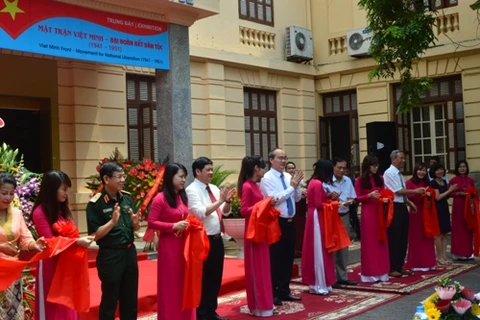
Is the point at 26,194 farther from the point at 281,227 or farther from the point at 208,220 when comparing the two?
the point at 281,227

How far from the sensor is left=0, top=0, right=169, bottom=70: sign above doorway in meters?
7.68

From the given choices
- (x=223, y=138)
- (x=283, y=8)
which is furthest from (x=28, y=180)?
(x=283, y=8)

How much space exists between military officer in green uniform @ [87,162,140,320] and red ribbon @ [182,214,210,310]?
478 mm

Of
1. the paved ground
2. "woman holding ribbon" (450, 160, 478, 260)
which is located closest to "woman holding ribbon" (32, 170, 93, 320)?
the paved ground

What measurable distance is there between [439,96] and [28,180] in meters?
10.2

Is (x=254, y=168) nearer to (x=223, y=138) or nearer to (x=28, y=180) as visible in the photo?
(x=28, y=180)

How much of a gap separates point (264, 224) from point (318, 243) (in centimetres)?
123

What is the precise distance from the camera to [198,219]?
5.47m

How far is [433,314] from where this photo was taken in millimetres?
3373

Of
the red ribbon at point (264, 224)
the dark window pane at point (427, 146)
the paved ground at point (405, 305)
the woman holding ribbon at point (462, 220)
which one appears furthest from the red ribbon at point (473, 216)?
the dark window pane at point (427, 146)

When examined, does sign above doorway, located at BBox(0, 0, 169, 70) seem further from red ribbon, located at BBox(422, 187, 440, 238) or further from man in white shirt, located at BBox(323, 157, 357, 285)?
red ribbon, located at BBox(422, 187, 440, 238)

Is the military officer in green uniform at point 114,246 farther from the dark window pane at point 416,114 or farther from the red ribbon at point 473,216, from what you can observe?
the dark window pane at point 416,114

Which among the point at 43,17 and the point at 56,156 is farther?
the point at 56,156

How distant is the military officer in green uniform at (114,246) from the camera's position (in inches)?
186
